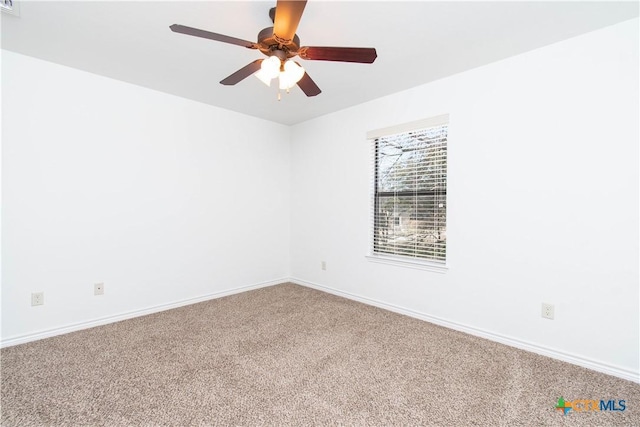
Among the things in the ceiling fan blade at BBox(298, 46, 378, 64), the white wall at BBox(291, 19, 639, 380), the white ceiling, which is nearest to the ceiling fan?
the ceiling fan blade at BBox(298, 46, 378, 64)

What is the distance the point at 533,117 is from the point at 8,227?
13.6 feet

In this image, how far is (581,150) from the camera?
7.05 ft

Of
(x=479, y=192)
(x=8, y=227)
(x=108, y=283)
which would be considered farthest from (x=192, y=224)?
(x=479, y=192)

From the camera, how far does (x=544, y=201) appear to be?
7.55 ft

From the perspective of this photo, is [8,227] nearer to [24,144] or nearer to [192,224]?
[24,144]

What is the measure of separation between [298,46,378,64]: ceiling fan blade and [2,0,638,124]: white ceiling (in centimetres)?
31

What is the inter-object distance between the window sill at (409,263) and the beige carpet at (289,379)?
0.53 metres

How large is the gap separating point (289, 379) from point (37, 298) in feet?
7.32

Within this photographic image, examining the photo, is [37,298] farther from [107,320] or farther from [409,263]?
[409,263]

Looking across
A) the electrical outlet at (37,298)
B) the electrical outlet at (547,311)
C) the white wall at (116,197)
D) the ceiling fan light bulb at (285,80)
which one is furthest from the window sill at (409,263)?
the electrical outlet at (37,298)

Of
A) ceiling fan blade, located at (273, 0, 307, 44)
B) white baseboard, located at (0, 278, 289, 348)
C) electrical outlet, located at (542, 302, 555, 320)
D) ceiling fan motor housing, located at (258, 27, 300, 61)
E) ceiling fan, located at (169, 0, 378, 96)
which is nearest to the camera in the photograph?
ceiling fan blade, located at (273, 0, 307, 44)

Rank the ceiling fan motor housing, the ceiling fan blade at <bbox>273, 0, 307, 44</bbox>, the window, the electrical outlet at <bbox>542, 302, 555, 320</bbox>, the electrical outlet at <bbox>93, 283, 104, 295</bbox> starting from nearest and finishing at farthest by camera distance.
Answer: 1. the ceiling fan blade at <bbox>273, 0, 307, 44</bbox>
2. the ceiling fan motor housing
3. the electrical outlet at <bbox>542, 302, 555, 320</bbox>
4. the electrical outlet at <bbox>93, 283, 104, 295</bbox>
5. the window

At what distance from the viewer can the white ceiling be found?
6.13 feet

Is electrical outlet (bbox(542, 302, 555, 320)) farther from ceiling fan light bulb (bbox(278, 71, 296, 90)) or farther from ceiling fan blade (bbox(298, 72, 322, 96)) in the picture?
ceiling fan light bulb (bbox(278, 71, 296, 90))
